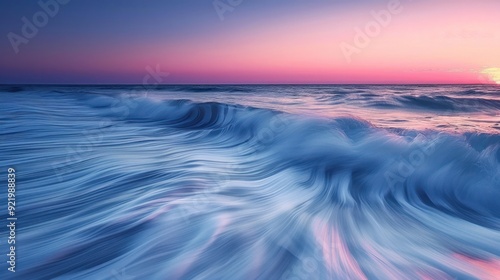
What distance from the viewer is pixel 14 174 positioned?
13.0ft

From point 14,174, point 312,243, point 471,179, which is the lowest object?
point 14,174

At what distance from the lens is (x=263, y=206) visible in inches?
131

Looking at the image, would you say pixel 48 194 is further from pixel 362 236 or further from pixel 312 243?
pixel 362 236

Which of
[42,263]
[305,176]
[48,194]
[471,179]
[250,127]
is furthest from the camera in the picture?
[250,127]

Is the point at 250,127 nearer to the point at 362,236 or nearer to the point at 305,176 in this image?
the point at 305,176

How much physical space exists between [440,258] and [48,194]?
3.97m

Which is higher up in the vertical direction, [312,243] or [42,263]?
[312,243]

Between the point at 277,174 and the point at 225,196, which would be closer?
the point at 225,196

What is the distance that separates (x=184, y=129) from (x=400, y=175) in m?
6.13

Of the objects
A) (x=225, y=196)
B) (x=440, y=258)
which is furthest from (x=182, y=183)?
(x=440, y=258)

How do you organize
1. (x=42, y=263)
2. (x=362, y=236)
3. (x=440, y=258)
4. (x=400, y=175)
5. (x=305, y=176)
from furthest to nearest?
1. (x=305, y=176)
2. (x=400, y=175)
3. (x=362, y=236)
4. (x=440, y=258)
5. (x=42, y=263)

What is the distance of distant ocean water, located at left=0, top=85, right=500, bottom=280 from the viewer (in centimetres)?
223

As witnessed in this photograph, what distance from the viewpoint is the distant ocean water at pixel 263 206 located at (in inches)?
87.7

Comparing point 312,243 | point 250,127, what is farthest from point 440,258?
point 250,127
